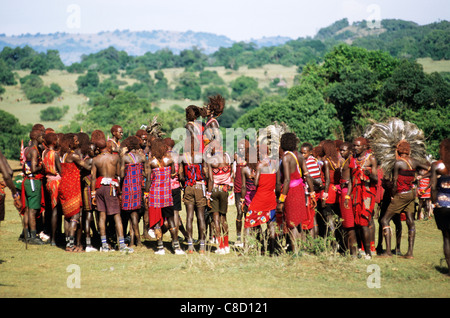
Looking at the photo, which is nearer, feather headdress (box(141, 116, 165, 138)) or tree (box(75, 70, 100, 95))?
feather headdress (box(141, 116, 165, 138))

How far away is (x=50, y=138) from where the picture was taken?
9148 millimetres

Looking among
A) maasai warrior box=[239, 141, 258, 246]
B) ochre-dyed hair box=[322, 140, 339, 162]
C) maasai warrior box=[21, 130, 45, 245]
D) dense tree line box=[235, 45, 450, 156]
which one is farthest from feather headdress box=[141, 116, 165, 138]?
dense tree line box=[235, 45, 450, 156]

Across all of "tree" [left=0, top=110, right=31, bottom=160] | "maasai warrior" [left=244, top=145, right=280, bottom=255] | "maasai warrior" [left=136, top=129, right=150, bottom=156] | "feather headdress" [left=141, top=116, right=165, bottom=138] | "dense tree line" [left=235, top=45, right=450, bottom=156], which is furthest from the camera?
"tree" [left=0, top=110, right=31, bottom=160]

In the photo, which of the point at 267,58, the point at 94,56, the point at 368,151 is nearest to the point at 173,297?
the point at 368,151

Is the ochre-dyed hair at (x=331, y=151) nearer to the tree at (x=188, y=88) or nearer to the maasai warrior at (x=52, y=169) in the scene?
the maasai warrior at (x=52, y=169)

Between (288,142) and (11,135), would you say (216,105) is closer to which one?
(288,142)

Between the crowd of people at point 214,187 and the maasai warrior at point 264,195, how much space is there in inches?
0.6

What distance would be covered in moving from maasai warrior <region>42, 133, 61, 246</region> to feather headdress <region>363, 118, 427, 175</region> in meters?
5.63

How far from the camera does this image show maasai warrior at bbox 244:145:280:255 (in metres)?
8.56

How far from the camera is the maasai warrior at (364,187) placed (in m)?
8.57

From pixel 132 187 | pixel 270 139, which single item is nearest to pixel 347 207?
pixel 270 139

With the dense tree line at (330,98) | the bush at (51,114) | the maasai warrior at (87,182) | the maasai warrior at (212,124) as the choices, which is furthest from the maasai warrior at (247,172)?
the bush at (51,114)

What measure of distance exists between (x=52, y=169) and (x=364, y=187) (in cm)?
512

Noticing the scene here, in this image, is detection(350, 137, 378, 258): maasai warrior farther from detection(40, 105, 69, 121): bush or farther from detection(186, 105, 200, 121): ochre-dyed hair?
detection(40, 105, 69, 121): bush
